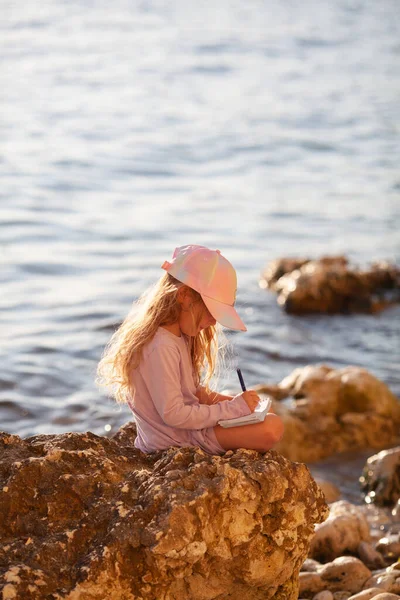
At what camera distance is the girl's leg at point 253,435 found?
3.76 meters

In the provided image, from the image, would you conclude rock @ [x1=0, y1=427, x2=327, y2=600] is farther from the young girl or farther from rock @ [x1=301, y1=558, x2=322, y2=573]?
rock @ [x1=301, y1=558, x2=322, y2=573]

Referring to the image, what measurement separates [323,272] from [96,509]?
22.6 feet

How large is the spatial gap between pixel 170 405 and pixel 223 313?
0.43 m

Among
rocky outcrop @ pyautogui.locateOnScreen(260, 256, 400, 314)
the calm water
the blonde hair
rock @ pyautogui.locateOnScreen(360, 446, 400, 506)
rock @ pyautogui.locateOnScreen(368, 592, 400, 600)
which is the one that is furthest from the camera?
rocky outcrop @ pyautogui.locateOnScreen(260, 256, 400, 314)

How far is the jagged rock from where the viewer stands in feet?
17.0

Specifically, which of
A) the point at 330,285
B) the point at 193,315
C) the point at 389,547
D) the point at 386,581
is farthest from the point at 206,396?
the point at 330,285

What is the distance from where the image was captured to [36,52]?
2255 centimetres

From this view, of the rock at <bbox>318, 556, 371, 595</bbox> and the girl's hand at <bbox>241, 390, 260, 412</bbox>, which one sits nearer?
the girl's hand at <bbox>241, 390, 260, 412</bbox>

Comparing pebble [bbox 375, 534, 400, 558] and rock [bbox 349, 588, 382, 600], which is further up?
rock [bbox 349, 588, 382, 600]

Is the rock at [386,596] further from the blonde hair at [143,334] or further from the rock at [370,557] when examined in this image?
the blonde hair at [143,334]

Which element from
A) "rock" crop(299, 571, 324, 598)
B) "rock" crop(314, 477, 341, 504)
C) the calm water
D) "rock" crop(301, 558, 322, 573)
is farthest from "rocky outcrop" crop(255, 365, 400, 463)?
"rock" crop(299, 571, 324, 598)

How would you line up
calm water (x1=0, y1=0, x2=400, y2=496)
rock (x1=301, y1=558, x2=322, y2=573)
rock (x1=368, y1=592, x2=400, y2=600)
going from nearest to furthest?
rock (x1=368, y1=592, x2=400, y2=600)
rock (x1=301, y1=558, x2=322, y2=573)
calm water (x1=0, y1=0, x2=400, y2=496)

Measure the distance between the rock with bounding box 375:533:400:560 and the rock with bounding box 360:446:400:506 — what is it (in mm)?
622

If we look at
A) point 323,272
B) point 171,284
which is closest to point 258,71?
point 323,272
